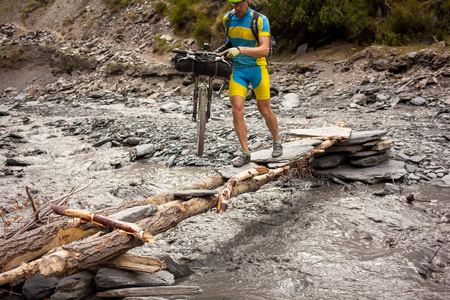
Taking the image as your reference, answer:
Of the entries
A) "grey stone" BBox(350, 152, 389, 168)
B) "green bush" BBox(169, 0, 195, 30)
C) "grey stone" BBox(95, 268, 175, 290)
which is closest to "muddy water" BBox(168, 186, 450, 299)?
"grey stone" BBox(95, 268, 175, 290)

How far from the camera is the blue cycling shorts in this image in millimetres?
4871

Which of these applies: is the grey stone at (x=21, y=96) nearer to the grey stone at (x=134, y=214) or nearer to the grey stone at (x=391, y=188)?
the grey stone at (x=134, y=214)

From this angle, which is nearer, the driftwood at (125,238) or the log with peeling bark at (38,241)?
the driftwood at (125,238)

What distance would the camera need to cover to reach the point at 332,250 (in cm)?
375

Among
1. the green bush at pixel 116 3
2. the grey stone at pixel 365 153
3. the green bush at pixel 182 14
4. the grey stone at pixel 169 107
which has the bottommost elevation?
the grey stone at pixel 169 107

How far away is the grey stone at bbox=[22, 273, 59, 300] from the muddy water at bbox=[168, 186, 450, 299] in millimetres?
1178

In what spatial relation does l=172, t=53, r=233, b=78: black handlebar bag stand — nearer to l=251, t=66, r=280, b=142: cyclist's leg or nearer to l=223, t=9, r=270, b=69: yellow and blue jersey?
l=223, t=9, r=270, b=69: yellow and blue jersey

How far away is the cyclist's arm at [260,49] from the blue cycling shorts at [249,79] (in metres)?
0.30

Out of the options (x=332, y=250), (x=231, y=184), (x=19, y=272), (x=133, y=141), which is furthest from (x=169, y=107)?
(x=19, y=272)

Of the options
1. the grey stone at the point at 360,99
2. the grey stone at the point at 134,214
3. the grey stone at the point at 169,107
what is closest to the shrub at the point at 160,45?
the grey stone at the point at 169,107

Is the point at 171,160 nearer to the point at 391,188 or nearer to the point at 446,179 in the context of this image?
the point at 391,188

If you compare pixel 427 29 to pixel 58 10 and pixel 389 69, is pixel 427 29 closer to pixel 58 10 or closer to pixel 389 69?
pixel 389 69

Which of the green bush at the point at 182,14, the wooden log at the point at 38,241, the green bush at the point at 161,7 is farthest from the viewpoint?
the green bush at the point at 161,7

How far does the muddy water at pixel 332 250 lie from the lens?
3072mm
